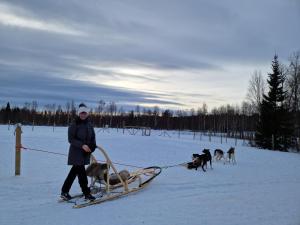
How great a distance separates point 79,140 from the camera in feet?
23.4

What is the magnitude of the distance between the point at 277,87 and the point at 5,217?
34306 mm

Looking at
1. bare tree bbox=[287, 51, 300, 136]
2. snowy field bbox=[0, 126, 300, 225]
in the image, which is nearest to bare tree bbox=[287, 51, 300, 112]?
bare tree bbox=[287, 51, 300, 136]

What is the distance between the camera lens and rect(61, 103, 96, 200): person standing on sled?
709 centimetres

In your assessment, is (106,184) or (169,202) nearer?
(169,202)

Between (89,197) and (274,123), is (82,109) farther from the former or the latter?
(274,123)

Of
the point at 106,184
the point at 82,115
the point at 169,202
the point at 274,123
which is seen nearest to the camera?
the point at 169,202

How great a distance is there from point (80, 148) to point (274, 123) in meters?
30.2

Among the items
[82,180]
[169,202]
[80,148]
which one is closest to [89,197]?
[82,180]

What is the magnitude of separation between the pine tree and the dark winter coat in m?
29.4

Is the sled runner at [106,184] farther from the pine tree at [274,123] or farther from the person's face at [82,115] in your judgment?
Answer: the pine tree at [274,123]

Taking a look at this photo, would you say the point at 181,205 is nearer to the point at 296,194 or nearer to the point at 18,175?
the point at 296,194

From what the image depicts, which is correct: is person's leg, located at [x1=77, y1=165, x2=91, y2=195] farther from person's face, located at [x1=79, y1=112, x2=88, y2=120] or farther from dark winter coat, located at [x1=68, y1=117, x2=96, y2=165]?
person's face, located at [x1=79, y1=112, x2=88, y2=120]

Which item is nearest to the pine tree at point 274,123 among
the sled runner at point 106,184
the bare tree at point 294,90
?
the bare tree at point 294,90

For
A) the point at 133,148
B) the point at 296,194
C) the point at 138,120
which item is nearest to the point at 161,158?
the point at 133,148
